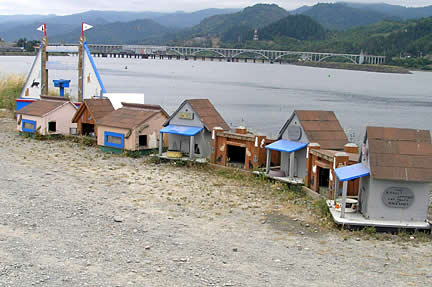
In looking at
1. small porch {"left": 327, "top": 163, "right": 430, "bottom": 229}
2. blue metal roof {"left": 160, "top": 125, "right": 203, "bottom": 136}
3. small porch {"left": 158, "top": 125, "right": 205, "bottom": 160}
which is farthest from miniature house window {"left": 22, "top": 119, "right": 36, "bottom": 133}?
small porch {"left": 327, "top": 163, "right": 430, "bottom": 229}

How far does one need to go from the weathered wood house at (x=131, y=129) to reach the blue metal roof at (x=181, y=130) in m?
1.10

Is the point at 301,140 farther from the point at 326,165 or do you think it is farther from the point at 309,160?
the point at 326,165

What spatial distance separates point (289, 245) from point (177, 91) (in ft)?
184

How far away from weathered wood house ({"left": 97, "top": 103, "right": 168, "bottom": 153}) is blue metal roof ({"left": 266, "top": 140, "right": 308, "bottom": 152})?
4828 millimetres

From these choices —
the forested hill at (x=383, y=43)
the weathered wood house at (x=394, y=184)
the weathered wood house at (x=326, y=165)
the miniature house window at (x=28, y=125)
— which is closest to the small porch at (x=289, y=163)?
the weathered wood house at (x=326, y=165)

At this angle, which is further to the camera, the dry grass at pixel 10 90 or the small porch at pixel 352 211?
the dry grass at pixel 10 90

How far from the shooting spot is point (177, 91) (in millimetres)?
64688

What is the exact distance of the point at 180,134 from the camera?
1585 centimetres

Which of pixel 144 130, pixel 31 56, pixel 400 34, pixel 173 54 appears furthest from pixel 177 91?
pixel 173 54

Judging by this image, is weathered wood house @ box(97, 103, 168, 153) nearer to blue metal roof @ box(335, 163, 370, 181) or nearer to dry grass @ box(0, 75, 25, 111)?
blue metal roof @ box(335, 163, 370, 181)

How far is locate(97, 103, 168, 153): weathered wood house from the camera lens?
17203 millimetres

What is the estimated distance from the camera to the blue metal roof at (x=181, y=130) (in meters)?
15.8

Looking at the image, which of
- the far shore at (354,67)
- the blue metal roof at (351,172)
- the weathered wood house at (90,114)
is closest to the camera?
the blue metal roof at (351,172)

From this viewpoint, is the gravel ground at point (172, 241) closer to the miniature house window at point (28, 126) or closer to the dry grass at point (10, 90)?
the miniature house window at point (28, 126)
